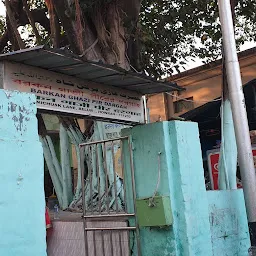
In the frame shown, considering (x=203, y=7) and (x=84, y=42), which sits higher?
(x=203, y=7)

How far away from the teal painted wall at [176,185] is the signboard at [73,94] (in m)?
0.39

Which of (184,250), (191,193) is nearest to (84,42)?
(191,193)

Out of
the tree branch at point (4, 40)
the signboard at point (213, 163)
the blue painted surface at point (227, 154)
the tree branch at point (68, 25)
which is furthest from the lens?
the tree branch at point (4, 40)

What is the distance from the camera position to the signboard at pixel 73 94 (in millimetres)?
4312

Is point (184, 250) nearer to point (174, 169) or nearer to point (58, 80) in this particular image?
point (174, 169)

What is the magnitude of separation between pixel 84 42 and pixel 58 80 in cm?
349

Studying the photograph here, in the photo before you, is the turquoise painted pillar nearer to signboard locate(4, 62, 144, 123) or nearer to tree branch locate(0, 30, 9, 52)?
signboard locate(4, 62, 144, 123)

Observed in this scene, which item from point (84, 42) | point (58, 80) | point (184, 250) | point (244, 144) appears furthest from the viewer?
point (84, 42)

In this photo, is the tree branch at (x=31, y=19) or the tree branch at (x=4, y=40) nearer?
the tree branch at (x=31, y=19)

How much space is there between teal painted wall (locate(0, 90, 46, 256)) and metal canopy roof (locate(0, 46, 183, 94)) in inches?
16.6

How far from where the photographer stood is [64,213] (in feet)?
29.5

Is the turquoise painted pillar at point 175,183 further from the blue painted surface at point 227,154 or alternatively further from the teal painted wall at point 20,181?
the teal painted wall at point 20,181

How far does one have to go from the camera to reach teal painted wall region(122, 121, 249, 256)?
5297mm

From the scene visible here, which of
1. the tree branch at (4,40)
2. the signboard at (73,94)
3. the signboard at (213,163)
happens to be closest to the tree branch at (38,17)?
the tree branch at (4,40)
